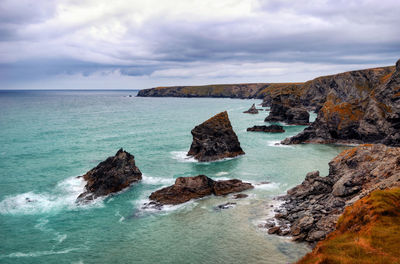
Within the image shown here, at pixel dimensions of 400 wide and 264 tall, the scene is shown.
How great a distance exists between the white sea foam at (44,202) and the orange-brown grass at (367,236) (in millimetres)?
33411

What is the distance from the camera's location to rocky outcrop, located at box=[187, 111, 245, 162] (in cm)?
6833

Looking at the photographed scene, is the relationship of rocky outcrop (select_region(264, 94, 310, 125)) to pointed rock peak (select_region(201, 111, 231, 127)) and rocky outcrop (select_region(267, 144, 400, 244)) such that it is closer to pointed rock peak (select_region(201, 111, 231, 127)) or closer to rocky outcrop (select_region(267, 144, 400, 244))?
pointed rock peak (select_region(201, 111, 231, 127))

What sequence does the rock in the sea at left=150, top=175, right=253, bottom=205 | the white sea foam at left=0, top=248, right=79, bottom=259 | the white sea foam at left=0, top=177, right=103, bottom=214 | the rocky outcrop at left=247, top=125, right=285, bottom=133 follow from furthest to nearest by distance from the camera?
the rocky outcrop at left=247, top=125, right=285, bottom=133 → the rock in the sea at left=150, top=175, right=253, bottom=205 → the white sea foam at left=0, top=177, right=103, bottom=214 → the white sea foam at left=0, top=248, right=79, bottom=259

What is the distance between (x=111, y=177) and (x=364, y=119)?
219 ft

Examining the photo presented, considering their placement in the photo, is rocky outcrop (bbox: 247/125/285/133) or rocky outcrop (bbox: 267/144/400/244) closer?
rocky outcrop (bbox: 267/144/400/244)

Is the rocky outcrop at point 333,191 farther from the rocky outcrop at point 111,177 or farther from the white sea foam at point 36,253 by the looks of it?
the rocky outcrop at point 111,177

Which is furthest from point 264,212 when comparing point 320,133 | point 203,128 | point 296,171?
point 320,133

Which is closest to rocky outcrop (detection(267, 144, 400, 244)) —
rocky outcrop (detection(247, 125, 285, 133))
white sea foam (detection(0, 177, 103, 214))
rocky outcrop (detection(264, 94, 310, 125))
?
white sea foam (detection(0, 177, 103, 214))

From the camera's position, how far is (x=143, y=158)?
230 feet

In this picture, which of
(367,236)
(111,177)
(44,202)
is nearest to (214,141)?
(111,177)

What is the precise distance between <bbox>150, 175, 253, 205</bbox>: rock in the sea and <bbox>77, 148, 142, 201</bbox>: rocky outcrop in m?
8.39

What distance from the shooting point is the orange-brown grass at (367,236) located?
1888cm

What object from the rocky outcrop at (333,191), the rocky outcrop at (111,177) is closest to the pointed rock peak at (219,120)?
the rocky outcrop at (111,177)

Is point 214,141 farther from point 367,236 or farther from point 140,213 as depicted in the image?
point 367,236
